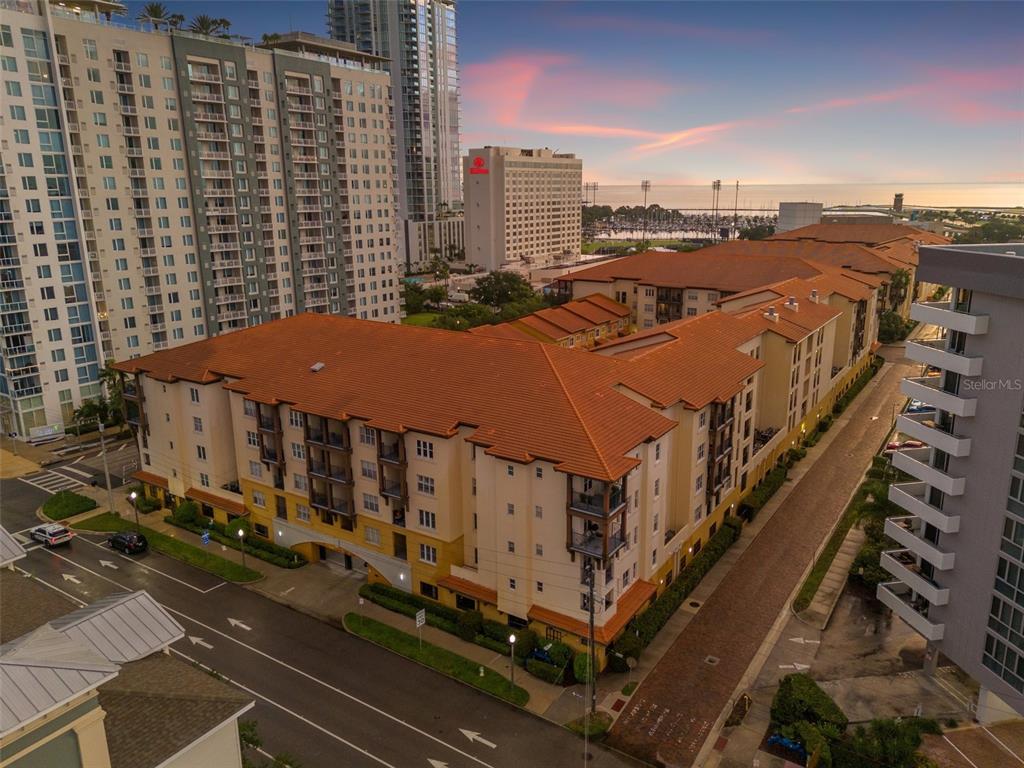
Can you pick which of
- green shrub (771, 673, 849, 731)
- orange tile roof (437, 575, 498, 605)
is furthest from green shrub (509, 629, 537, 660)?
green shrub (771, 673, 849, 731)

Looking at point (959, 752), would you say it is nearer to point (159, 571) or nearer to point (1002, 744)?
point (1002, 744)

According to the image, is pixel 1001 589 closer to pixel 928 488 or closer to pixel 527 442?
pixel 928 488

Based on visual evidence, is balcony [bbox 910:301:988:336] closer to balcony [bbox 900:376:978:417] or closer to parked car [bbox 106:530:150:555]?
balcony [bbox 900:376:978:417]

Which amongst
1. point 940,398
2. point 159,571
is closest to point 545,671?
point 940,398

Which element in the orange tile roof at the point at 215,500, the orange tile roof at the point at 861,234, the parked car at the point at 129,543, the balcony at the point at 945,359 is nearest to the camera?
the balcony at the point at 945,359

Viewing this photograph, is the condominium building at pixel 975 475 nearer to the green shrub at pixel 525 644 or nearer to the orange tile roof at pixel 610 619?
the orange tile roof at pixel 610 619

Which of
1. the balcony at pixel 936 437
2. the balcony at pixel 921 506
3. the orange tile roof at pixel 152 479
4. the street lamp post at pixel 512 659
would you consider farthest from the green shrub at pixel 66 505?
the balcony at pixel 936 437
